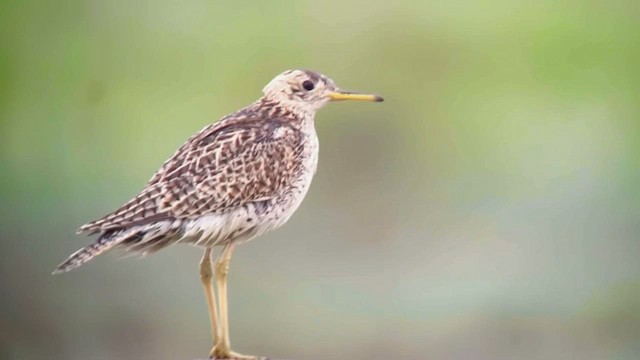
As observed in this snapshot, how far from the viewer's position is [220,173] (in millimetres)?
2150

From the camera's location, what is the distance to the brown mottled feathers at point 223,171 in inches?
82.5

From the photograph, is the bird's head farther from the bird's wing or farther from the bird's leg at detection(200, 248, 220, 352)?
the bird's leg at detection(200, 248, 220, 352)

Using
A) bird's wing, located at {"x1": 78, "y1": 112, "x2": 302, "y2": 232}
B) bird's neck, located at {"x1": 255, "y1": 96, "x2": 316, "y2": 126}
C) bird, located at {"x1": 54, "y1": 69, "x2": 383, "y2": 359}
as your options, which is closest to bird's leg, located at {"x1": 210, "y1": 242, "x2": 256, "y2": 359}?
bird, located at {"x1": 54, "y1": 69, "x2": 383, "y2": 359}

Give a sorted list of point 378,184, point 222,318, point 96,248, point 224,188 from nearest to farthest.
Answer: point 96,248 < point 224,188 < point 222,318 < point 378,184

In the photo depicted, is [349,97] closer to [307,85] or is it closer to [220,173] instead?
[307,85]

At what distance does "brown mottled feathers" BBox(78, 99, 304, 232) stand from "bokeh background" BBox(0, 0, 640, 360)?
40cm

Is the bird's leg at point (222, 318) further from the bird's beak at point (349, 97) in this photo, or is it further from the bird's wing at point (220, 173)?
the bird's beak at point (349, 97)

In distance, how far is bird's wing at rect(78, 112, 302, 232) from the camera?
209 centimetres

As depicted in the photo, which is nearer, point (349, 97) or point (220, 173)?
point (220, 173)

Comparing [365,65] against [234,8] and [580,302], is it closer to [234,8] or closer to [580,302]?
[234,8]

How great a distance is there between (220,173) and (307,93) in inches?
11.0

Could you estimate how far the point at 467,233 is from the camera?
263cm

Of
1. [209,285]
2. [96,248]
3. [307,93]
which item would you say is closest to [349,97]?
[307,93]

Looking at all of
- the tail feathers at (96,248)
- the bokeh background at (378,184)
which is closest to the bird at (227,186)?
the tail feathers at (96,248)
